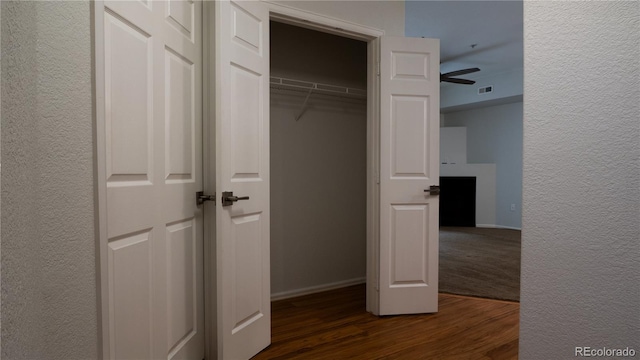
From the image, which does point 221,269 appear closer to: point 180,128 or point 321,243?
point 180,128

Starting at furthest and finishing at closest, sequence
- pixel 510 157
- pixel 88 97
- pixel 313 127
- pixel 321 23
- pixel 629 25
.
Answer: pixel 510 157
pixel 313 127
pixel 321 23
pixel 88 97
pixel 629 25

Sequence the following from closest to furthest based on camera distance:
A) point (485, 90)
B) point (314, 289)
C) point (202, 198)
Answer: point (202, 198) → point (314, 289) → point (485, 90)

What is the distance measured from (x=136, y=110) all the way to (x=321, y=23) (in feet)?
5.10

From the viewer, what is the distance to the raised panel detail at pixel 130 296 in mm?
1419

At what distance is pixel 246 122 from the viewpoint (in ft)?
7.03

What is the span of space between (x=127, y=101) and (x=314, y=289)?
7.88ft

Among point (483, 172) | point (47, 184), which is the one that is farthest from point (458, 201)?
point (47, 184)

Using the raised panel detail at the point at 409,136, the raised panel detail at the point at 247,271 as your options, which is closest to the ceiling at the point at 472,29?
the raised panel detail at the point at 409,136

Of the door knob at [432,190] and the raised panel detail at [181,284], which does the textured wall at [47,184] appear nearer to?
the raised panel detail at [181,284]

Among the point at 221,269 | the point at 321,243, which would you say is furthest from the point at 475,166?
the point at 221,269

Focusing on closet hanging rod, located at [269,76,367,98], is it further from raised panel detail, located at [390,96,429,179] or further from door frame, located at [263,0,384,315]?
raised panel detail, located at [390,96,429,179]

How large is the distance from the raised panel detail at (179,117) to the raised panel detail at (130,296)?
37 cm

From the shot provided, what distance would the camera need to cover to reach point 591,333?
3.78 feet

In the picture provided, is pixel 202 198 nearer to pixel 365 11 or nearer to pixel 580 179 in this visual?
pixel 580 179
